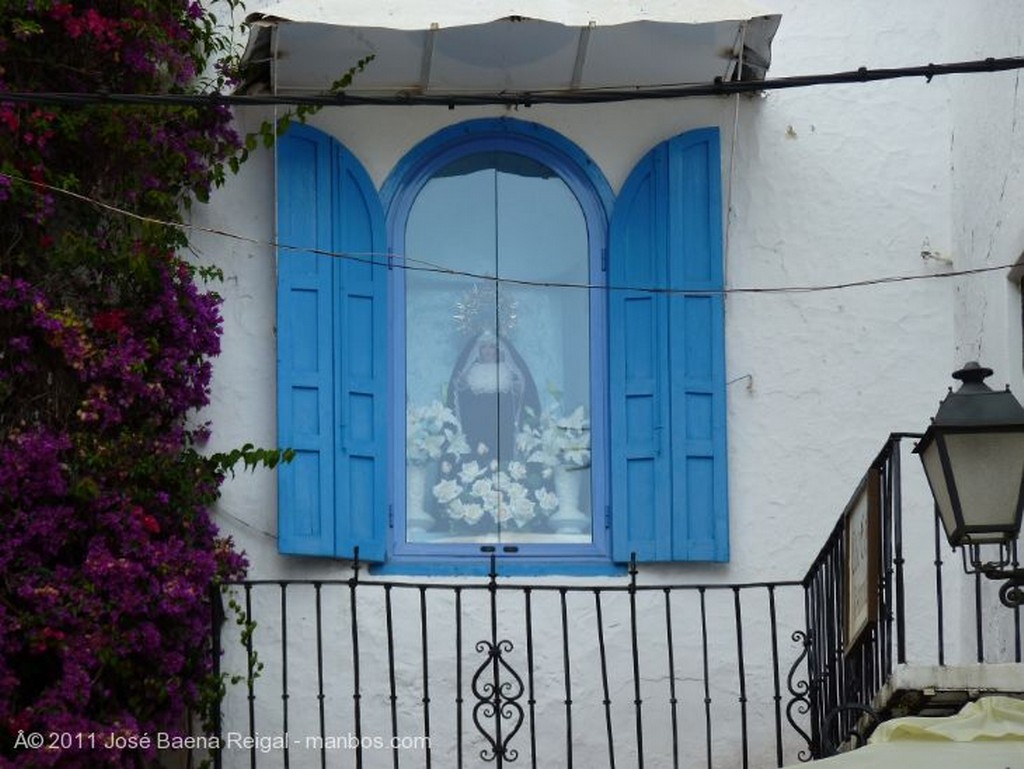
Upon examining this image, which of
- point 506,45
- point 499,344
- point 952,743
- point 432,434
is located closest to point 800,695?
point 432,434

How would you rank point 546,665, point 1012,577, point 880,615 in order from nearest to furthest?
point 1012,577 → point 880,615 → point 546,665

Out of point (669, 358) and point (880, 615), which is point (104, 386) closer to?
point (669, 358)

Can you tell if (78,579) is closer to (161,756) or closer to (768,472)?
(161,756)

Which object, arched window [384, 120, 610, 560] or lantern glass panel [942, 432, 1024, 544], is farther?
arched window [384, 120, 610, 560]

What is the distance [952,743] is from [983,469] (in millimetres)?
1060

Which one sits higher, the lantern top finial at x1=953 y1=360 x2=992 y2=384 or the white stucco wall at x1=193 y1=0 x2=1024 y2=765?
the white stucco wall at x1=193 y1=0 x2=1024 y2=765

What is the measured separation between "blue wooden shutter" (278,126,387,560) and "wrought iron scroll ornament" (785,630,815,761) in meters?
1.84

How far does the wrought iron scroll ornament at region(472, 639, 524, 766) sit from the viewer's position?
8.97 metres

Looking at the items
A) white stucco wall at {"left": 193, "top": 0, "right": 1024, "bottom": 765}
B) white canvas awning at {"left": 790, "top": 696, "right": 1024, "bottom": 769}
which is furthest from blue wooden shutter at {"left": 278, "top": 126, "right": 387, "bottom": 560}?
white canvas awning at {"left": 790, "top": 696, "right": 1024, "bottom": 769}

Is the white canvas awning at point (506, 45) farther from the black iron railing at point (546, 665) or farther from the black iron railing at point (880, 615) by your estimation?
the black iron railing at point (546, 665)

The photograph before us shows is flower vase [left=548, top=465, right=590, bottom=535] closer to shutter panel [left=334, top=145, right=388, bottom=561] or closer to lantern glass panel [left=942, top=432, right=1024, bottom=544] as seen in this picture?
shutter panel [left=334, top=145, right=388, bottom=561]

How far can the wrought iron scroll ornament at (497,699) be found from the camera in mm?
8969

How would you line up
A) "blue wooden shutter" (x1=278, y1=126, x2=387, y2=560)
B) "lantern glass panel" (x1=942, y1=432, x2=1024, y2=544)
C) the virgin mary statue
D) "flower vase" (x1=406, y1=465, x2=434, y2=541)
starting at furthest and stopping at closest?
the virgin mary statue, "flower vase" (x1=406, y1=465, x2=434, y2=541), "blue wooden shutter" (x1=278, y1=126, x2=387, y2=560), "lantern glass panel" (x1=942, y1=432, x2=1024, y2=544)

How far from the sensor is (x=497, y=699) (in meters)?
9.03
